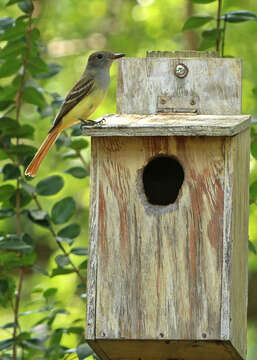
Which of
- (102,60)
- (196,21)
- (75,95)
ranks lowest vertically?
(75,95)

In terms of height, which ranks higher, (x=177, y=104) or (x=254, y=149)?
(x=177, y=104)

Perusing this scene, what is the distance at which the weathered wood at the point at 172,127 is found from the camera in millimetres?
3688

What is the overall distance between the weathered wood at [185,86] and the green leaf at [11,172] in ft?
2.32

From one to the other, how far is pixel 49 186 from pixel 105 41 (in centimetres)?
538

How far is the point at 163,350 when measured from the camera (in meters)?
3.83

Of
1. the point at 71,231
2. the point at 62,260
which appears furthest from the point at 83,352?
the point at 71,231

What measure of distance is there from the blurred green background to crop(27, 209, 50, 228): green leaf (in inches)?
109

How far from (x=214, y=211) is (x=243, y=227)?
0.43m

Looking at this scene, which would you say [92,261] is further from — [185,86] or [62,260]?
[185,86]

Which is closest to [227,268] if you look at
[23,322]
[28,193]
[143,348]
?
[143,348]

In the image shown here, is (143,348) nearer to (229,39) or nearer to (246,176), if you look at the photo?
(246,176)

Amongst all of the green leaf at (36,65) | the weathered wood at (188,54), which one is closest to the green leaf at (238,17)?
the weathered wood at (188,54)

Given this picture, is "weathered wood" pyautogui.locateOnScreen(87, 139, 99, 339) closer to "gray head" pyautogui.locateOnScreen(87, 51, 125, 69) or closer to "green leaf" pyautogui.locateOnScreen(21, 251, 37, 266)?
"green leaf" pyautogui.locateOnScreen(21, 251, 37, 266)

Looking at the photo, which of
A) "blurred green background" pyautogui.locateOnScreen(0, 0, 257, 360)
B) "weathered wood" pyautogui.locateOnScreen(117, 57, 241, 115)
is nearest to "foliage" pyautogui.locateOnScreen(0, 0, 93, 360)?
"weathered wood" pyautogui.locateOnScreen(117, 57, 241, 115)
